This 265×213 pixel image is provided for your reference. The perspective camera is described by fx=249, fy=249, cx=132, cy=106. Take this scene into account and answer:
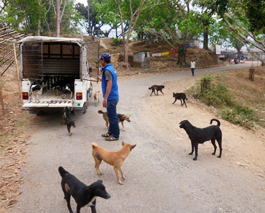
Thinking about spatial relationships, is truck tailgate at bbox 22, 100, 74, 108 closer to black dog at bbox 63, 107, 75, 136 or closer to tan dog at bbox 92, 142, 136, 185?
black dog at bbox 63, 107, 75, 136

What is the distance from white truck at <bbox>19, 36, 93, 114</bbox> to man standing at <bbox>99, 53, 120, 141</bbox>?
1.88m

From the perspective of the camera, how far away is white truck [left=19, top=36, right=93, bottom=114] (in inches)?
294

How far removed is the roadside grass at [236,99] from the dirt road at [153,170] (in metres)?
1.41

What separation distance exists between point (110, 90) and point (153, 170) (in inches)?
79.3

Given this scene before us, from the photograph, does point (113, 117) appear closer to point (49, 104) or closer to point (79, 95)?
point (79, 95)

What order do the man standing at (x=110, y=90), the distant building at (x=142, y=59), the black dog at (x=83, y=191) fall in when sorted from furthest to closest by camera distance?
the distant building at (x=142, y=59) < the man standing at (x=110, y=90) < the black dog at (x=83, y=191)

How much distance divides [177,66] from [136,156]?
2435cm

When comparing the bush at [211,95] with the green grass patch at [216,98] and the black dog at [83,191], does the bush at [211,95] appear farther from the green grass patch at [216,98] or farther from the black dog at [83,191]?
the black dog at [83,191]

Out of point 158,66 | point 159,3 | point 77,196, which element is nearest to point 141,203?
point 77,196

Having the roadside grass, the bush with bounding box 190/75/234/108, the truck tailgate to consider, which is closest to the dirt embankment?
the roadside grass

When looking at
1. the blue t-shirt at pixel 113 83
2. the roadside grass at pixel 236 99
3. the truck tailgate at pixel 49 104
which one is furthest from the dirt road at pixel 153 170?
the roadside grass at pixel 236 99

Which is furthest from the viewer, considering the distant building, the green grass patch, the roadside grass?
the distant building

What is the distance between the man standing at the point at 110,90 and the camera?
563 cm

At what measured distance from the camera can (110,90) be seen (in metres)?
5.70
